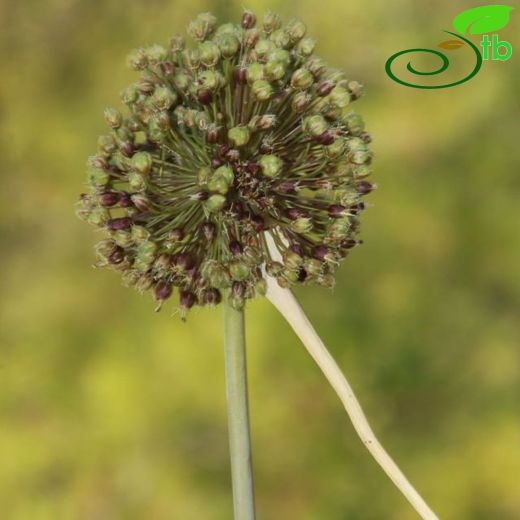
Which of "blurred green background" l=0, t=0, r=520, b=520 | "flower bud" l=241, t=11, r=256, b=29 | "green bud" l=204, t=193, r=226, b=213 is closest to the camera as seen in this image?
"green bud" l=204, t=193, r=226, b=213

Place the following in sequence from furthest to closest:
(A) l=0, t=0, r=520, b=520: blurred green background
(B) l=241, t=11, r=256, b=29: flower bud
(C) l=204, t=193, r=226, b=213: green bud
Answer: (A) l=0, t=0, r=520, b=520: blurred green background < (B) l=241, t=11, r=256, b=29: flower bud < (C) l=204, t=193, r=226, b=213: green bud

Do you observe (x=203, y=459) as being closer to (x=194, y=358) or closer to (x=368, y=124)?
(x=194, y=358)

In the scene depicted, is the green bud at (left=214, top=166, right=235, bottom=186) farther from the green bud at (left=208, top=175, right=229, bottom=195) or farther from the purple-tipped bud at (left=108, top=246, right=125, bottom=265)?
the purple-tipped bud at (left=108, top=246, right=125, bottom=265)

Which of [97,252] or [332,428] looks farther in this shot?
[332,428]

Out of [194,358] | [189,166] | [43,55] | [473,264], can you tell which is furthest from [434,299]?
[189,166]

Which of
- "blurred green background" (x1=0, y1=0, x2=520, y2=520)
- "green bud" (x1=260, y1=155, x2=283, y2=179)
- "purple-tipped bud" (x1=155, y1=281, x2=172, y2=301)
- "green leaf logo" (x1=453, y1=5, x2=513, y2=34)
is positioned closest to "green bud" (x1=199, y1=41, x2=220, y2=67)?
"green bud" (x1=260, y1=155, x2=283, y2=179)

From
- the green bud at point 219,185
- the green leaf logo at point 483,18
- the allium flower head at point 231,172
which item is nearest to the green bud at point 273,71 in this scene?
the allium flower head at point 231,172

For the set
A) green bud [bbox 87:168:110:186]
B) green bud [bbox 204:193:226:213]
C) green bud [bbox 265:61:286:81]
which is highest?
green bud [bbox 265:61:286:81]
